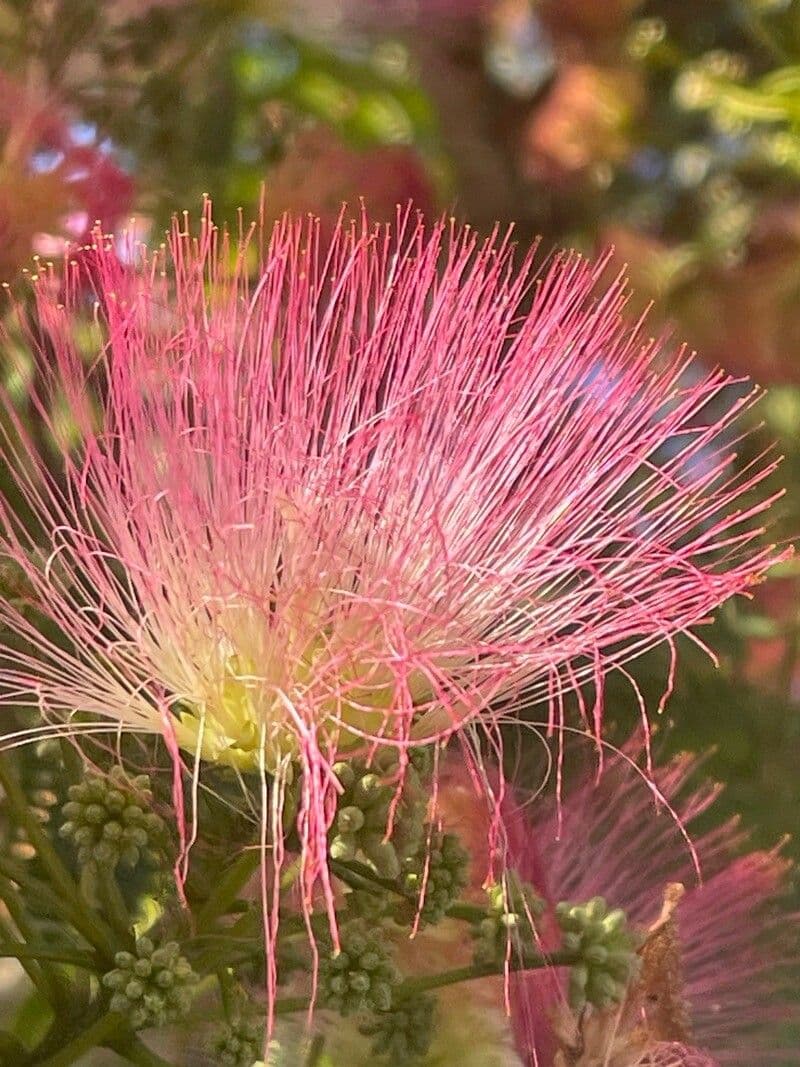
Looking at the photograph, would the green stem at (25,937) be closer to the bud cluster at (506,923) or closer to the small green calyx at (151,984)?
the small green calyx at (151,984)

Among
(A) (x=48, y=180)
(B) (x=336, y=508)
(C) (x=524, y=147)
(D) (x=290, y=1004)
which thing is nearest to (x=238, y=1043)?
(D) (x=290, y=1004)

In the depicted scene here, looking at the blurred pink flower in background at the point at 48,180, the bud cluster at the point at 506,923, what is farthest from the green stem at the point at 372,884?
the blurred pink flower in background at the point at 48,180

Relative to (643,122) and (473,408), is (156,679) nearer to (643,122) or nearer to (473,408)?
(473,408)

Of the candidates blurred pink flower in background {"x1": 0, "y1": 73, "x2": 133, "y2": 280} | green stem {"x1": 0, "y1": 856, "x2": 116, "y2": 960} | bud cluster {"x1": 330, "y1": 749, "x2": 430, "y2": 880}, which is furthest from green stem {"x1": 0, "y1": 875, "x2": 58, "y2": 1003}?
blurred pink flower in background {"x1": 0, "y1": 73, "x2": 133, "y2": 280}

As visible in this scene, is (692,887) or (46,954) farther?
(692,887)

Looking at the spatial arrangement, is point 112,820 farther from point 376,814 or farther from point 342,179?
point 342,179
